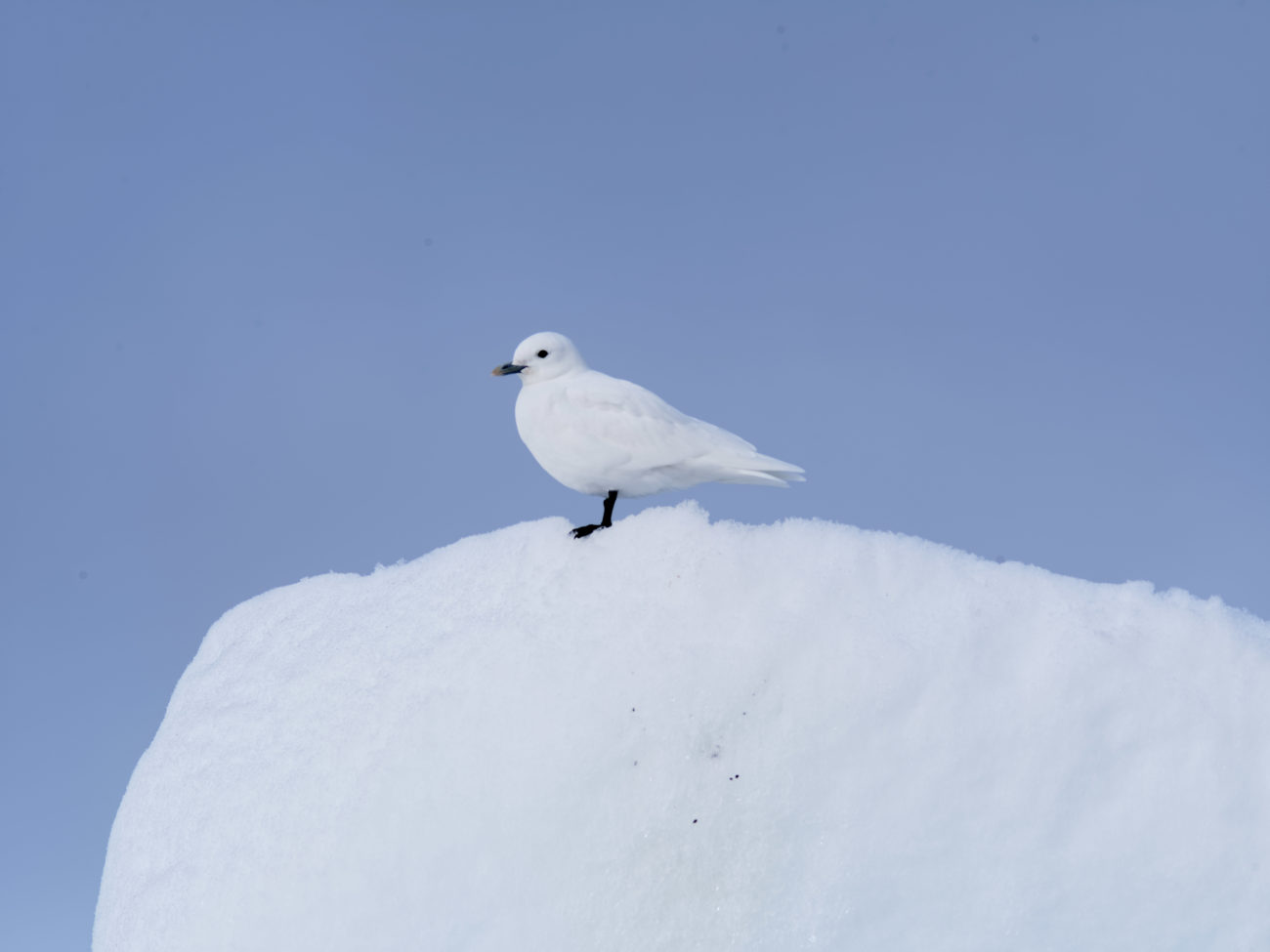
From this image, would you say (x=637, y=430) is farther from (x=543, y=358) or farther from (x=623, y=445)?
(x=543, y=358)

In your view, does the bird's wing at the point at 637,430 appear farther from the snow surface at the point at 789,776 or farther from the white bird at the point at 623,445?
the snow surface at the point at 789,776

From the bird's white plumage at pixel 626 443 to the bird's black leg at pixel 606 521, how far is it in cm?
3

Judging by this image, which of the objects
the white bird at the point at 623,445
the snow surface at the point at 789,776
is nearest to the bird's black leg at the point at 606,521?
the white bird at the point at 623,445

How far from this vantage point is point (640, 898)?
2.80 meters

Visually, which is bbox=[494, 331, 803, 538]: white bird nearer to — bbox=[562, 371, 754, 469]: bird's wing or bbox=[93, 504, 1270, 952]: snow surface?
bbox=[562, 371, 754, 469]: bird's wing

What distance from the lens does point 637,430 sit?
12.2 feet

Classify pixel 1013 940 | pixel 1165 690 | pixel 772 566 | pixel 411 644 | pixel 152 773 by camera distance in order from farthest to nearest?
1. pixel 152 773
2. pixel 411 644
3. pixel 772 566
4. pixel 1165 690
5. pixel 1013 940

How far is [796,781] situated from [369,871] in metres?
1.24

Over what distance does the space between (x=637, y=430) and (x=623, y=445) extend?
0.24 ft

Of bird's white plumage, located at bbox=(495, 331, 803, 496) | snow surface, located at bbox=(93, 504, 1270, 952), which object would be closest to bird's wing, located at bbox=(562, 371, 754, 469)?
bird's white plumage, located at bbox=(495, 331, 803, 496)

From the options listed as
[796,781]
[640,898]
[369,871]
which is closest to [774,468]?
[796,781]

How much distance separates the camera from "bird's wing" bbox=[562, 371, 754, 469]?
370 centimetres

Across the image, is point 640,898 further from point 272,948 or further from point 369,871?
point 272,948

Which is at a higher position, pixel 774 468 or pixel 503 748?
pixel 774 468
